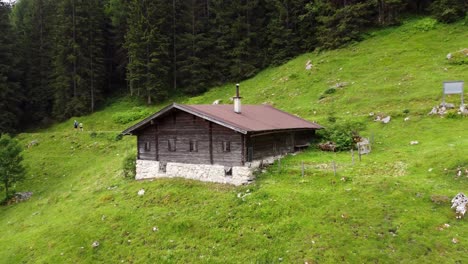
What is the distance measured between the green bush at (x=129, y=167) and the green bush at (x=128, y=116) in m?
21.2

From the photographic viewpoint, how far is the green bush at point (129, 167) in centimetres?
3092

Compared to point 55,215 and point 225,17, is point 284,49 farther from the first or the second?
point 55,215

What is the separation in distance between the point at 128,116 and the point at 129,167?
2323 centimetres

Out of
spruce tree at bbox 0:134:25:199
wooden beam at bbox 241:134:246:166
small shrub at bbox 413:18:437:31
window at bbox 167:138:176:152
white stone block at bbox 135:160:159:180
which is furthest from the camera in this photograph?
small shrub at bbox 413:18:437:31

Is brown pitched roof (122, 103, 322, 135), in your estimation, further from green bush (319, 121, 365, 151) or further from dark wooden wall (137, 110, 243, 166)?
green bush (319, 121, 365, 151)

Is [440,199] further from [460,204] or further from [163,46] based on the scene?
[163,46]

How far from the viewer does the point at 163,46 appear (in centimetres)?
5919

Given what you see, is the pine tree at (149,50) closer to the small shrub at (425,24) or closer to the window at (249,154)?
the window at (249,154)

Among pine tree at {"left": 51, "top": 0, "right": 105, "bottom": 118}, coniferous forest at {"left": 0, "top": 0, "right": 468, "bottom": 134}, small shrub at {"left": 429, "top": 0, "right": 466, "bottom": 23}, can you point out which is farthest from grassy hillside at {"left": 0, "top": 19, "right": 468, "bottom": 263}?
pine tree at {"left": 51, "top": 0, "right": 105, "bottom": 118}

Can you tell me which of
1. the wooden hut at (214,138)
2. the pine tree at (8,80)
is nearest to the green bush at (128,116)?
the pine tree at (8,80)

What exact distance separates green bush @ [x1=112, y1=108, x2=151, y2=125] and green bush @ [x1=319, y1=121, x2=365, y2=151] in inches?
1135

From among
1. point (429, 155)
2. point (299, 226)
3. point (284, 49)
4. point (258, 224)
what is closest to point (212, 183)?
point (258, 224)

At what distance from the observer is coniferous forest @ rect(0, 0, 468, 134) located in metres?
57.2

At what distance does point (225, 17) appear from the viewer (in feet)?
208
